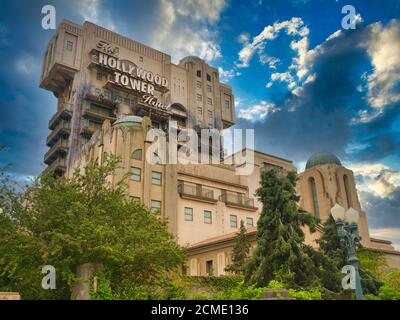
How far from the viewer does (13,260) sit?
18.2 m

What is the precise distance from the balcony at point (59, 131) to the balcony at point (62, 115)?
0.67 meters

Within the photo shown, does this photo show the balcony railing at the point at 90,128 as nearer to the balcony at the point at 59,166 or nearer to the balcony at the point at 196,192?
the balcony at the point at 59,166

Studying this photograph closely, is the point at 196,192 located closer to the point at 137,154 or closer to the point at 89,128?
the point at 137,154

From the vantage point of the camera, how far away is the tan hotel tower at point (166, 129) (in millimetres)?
40469

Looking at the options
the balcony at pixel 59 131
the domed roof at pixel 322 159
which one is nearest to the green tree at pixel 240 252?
the domed roof at pixel 322 159

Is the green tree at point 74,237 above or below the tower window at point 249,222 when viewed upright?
below

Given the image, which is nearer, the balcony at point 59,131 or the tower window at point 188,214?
the tower window at point 188,214

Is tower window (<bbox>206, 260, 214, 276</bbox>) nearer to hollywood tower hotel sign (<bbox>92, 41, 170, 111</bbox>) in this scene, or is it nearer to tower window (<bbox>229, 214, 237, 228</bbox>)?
tower window (<bbox>229, 214, 237, 228</bbox>)

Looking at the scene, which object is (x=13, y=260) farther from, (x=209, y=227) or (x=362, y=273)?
(x=209, y=227)

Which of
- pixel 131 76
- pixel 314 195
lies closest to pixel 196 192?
pixel 314 195

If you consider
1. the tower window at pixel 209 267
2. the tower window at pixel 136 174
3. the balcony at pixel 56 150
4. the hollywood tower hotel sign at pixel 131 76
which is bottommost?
the tower window at pixel 209 267

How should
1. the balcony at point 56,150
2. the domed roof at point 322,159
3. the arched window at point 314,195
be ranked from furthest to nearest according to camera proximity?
1. the balcony at point 56,150
2. the domed roof at point 322,159
3. the arched window at point 314,195

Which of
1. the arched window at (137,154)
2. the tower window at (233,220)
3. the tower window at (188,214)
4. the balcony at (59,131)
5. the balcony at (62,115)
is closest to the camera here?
the arched window at (137,154)

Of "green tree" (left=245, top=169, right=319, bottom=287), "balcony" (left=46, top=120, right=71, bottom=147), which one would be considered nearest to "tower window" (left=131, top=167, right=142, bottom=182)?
"green tree" (left=245, top=169, right=319, bottom=287)
